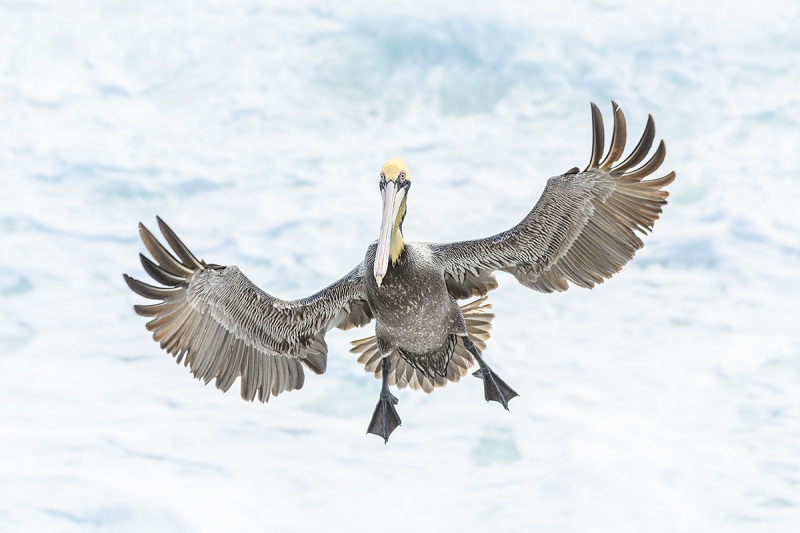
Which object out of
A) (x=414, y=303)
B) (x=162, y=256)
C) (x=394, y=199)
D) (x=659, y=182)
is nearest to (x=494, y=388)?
(x=414, y=303)

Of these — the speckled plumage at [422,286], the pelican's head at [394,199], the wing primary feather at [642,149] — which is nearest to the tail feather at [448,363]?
the speckled plumage at [422,286]

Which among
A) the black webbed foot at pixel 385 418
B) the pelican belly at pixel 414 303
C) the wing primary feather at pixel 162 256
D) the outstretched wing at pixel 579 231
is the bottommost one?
the black webbed foot at pixel 385 418

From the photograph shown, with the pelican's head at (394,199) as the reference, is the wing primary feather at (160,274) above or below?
below

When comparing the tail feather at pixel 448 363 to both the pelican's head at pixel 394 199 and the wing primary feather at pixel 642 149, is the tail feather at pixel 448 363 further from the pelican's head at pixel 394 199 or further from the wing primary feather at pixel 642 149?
the wing primary feather at pixel 642 149

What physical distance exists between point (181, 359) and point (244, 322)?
28.1 inches

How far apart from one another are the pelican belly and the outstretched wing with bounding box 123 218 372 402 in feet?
1.40

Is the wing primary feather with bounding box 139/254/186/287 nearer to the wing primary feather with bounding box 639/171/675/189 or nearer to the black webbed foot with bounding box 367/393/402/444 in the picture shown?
the black webbed foot with bounding box 367/393/402/444

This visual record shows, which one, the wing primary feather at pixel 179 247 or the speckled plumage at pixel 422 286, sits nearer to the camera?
the wing primary feather at pixel 179 247

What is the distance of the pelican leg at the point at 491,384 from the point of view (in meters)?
7.96

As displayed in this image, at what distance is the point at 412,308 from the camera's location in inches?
296

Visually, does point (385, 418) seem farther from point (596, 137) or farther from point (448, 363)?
point (596, 137)

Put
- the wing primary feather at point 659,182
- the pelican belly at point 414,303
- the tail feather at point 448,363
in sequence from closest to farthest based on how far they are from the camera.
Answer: the pelican belly at point 414,303 → the wing primary feather at point 659,182 → the tail feather at point 448,363

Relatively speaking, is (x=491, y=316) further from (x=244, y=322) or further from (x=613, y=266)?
(x=244, y=322)

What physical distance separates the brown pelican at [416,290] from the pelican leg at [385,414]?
0.01 meters
